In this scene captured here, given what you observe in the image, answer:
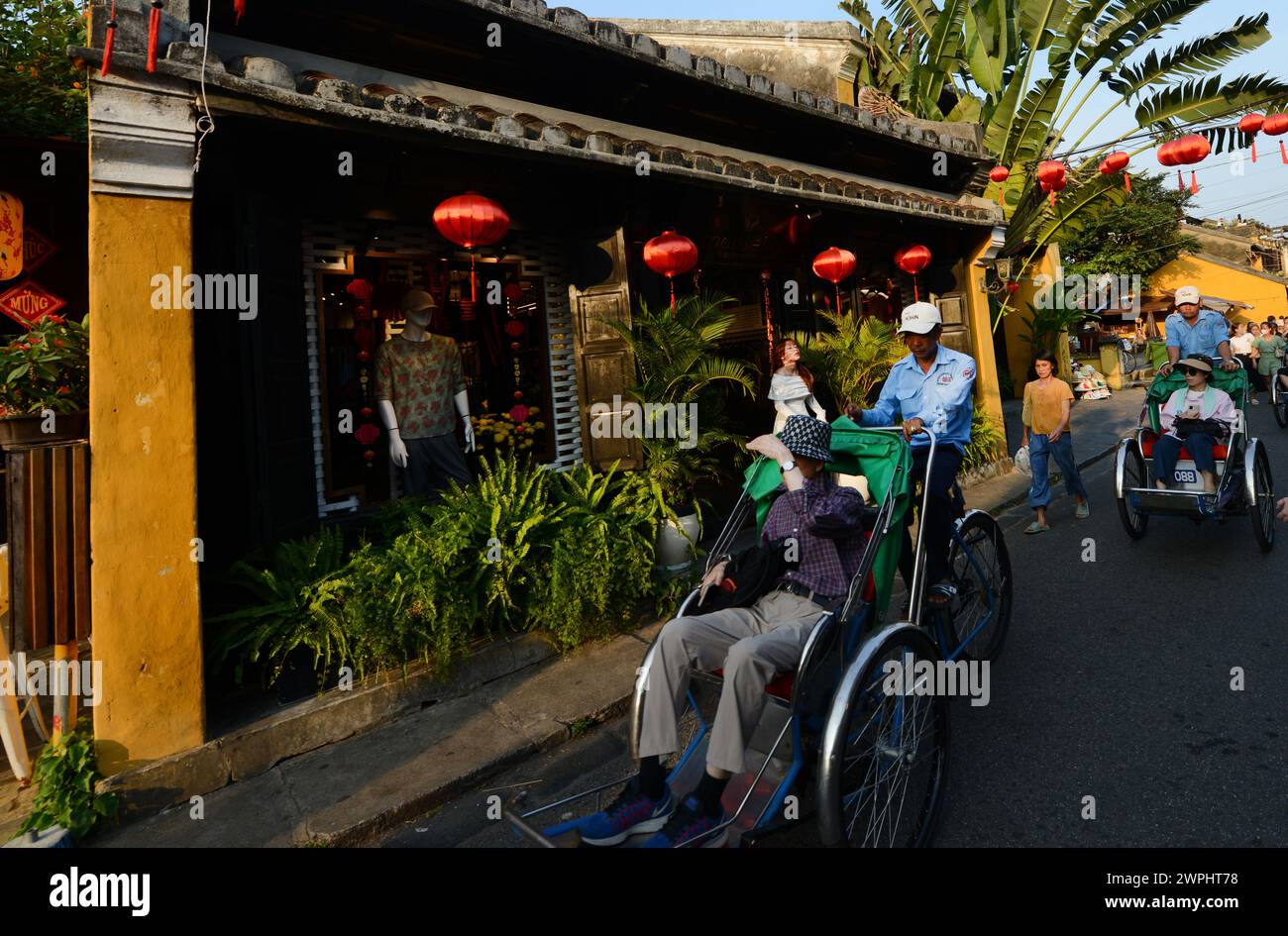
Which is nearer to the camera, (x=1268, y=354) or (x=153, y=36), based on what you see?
(x=153, y=36)

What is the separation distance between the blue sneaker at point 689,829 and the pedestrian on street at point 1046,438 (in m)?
5.86

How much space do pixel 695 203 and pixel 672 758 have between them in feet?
19.2

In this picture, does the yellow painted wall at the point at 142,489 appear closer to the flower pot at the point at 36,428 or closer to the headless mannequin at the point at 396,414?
the flower pot at the point at 36,428

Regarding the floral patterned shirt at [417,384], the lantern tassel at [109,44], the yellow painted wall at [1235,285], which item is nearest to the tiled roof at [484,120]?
the lantern tassel at [109,44]

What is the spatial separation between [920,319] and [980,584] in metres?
1.66

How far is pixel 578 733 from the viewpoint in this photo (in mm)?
3943

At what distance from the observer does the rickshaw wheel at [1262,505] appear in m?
5.34

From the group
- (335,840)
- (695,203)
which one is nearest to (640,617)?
(335,840)

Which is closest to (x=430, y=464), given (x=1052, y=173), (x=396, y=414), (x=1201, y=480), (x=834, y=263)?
(x=396, y=414)

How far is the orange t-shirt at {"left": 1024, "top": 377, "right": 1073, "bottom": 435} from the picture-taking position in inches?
278

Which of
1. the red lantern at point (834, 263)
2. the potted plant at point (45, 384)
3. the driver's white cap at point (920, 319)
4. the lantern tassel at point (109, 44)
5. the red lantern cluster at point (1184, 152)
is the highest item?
the red lantern cluster at point (1184, 152)

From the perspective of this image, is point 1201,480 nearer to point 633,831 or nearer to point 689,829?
point 689,829

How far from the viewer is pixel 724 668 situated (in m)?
2.63
